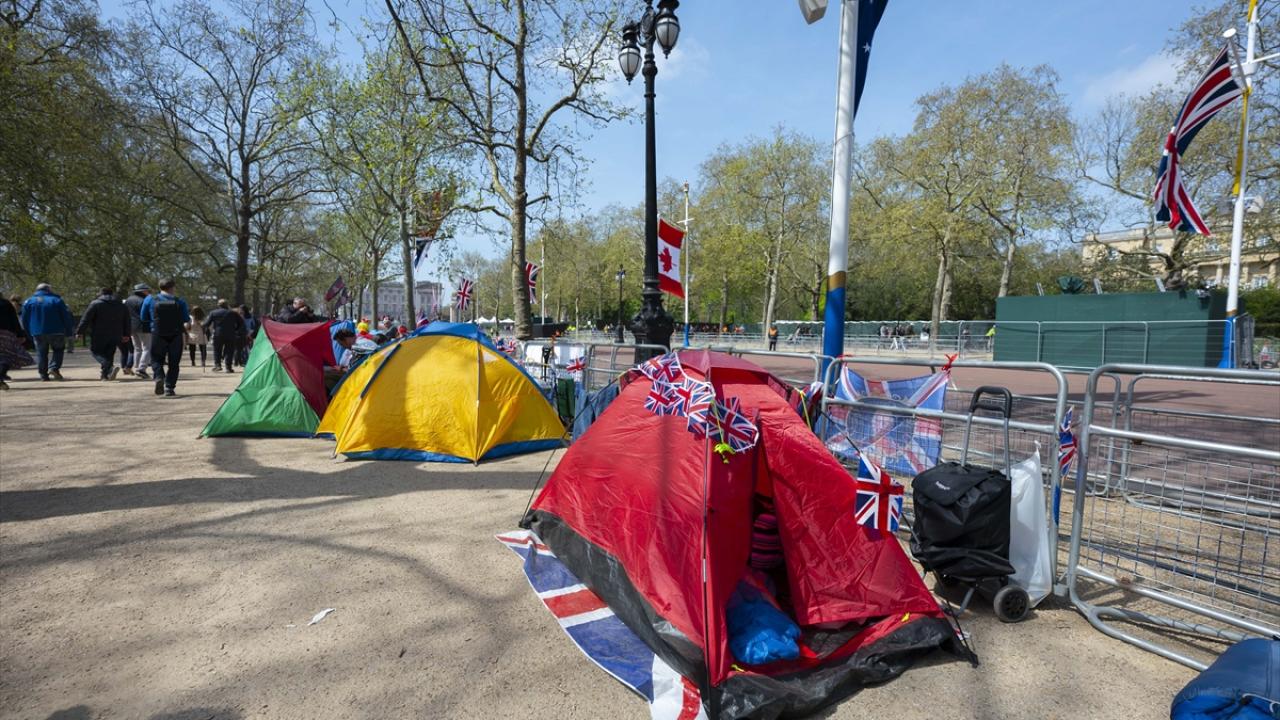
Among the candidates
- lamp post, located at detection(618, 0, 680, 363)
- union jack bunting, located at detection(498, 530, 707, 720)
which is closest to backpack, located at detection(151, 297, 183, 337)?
lamp post, located at detection(618, 0, 680, 363)

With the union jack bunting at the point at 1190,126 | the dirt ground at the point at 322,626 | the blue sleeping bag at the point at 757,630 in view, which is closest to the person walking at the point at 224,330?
the dirt ground at the point at 322,626

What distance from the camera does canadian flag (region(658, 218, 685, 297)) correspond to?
836cm

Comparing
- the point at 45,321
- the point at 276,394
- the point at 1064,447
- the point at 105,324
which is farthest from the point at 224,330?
the point at 1064,447

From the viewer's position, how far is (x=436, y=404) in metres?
6.17

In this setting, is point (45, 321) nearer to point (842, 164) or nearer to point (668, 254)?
point (668, 254)

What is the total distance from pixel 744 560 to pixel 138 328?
49.9 ft

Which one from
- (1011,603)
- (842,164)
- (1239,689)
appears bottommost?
(1011,603)

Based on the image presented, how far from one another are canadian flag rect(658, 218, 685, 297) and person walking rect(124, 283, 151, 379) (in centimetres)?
1088

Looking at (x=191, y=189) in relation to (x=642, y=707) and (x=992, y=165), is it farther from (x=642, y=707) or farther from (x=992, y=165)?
(x=992, y=165)

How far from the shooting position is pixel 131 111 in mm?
18156

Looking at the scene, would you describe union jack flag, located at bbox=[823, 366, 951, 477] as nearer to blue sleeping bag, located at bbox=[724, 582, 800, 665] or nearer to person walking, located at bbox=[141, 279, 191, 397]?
blue sleeping bag, located at bbox=[724, 582, 800, 665]

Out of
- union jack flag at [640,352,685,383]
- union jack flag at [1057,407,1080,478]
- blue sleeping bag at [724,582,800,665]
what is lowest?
→ blue sleeping bag at [724,582,800,665]

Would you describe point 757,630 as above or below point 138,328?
below

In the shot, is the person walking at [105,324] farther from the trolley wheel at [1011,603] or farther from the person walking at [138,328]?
the trolley wheel at [1011,603]
